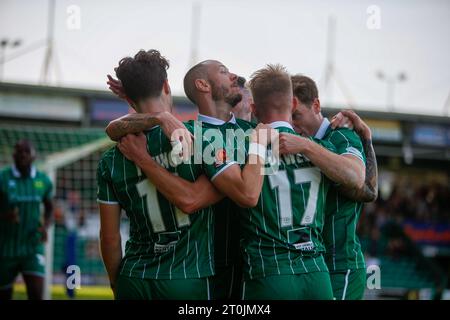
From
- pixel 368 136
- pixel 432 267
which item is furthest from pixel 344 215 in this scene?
pixel 432 267

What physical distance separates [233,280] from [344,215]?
2.92 feet

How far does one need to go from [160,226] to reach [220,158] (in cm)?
53

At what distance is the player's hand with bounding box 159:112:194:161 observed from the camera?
4.07m

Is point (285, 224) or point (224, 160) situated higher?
point (224, 160)

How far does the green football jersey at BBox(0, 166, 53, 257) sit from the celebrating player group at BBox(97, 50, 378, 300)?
4.89 meters

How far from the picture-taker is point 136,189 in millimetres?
4285

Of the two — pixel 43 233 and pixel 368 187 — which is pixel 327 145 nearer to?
pixel 368 187

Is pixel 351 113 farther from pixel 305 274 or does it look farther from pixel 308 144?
pixel 305 274

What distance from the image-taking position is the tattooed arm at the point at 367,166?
4676mm

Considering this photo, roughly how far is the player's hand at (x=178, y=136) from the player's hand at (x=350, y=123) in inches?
46.3

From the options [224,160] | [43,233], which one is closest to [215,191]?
[224,160]

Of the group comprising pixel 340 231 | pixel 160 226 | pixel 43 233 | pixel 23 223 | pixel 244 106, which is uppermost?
pixel 244 106

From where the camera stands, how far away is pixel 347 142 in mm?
4652

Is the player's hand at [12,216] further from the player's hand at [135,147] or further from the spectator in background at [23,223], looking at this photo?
the player's hand at [135,147]
